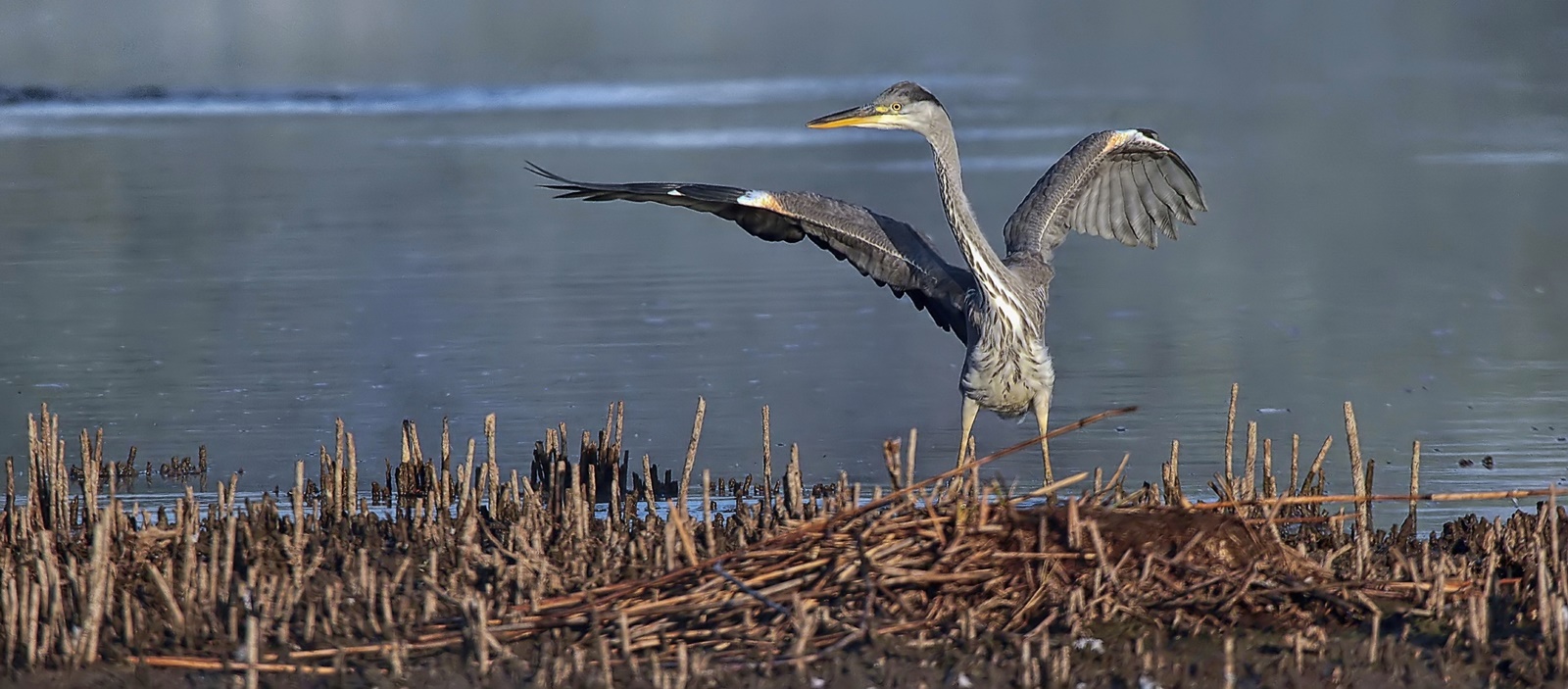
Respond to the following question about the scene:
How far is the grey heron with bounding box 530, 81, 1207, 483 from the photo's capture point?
7.10 meters

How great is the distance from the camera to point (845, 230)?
25.4ft

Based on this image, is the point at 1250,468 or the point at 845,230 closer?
A: the point at 1250,468

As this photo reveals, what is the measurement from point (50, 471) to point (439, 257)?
8.20m

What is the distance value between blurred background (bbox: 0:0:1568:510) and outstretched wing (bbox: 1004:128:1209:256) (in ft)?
2.88

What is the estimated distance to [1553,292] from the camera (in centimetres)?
1192

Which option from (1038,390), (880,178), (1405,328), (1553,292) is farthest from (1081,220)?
(880,178)

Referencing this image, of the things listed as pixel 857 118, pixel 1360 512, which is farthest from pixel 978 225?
pixel 1360 512

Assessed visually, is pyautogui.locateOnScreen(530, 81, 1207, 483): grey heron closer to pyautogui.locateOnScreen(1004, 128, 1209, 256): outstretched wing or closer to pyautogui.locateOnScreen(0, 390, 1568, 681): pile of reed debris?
pyautogui.locateOnScreen(1004, 128, 1209, 256): outstretched wing

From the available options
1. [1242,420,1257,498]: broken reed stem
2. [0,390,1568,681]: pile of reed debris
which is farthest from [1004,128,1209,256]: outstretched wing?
[0,390,1568,681]: pile of reed debris

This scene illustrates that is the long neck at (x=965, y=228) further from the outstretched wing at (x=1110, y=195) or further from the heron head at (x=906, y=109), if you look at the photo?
the outstretched wing at (x=1110, y=195)

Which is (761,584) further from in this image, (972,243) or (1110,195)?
(1110,195)

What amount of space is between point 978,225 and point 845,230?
62cm

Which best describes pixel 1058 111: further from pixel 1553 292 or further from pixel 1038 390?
pixel 1038 390

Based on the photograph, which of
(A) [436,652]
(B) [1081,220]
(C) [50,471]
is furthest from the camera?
(B) [1081,220]
